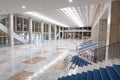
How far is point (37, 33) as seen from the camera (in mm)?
26031

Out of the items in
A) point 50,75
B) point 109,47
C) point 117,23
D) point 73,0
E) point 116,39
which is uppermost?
point 73,0

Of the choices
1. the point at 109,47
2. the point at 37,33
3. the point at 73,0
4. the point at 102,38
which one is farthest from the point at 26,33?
the point at 109,47

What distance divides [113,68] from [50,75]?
280 centimetres

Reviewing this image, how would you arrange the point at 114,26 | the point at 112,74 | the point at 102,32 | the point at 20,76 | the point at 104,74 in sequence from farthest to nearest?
the point at 102,32 → the point at 114,26 → the point at 20,76 → the point at 104,74 → the point at 112,74

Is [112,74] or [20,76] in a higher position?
[112,74]

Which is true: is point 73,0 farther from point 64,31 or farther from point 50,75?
point 64,31

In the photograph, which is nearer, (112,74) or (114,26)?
(112,74)

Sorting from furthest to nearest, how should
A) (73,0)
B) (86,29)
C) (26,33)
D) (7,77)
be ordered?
(86,29) → (26,33) → (73,0) → (7,77)

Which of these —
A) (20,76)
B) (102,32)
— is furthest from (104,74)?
(102,32)

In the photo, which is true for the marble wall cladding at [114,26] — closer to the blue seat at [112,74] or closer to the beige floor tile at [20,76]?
the blue seat at [112,74]

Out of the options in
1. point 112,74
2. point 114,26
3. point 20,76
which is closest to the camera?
point 112,74

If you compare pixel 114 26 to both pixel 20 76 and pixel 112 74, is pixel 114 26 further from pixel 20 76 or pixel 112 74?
pixel 20 76

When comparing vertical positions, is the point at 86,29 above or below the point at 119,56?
above

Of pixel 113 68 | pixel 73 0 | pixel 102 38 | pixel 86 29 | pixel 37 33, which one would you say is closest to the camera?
pixel 113 68
